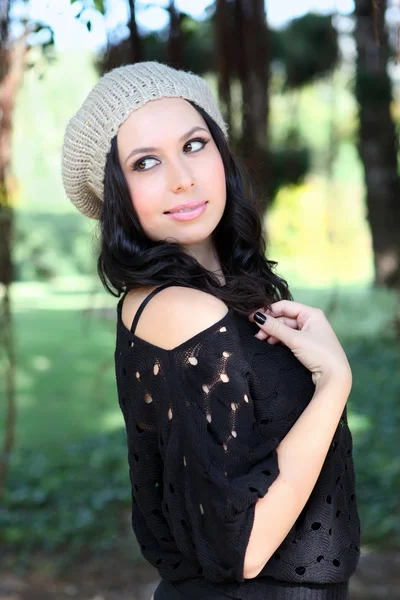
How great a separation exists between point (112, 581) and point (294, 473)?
297 centimetres

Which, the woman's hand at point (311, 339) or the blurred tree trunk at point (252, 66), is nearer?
the woman's hand at point (311, 339)

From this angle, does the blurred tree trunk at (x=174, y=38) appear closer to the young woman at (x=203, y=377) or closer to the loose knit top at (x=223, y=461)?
the young woman at (x=203, y=377)

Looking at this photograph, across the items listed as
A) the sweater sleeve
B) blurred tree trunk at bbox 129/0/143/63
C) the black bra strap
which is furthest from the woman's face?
blurred tree trunk at bbox 129/0/143/63

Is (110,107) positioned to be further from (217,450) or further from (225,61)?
(225,61)

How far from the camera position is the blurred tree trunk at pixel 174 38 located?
2.91 meters

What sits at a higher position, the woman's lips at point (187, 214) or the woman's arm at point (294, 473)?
the woman's lips at point (187, 214)

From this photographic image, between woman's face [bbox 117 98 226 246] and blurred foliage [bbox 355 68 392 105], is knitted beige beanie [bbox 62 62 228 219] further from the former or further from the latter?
blurred foliage [bbox 355 68 392 105]

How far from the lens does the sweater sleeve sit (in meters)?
1.27

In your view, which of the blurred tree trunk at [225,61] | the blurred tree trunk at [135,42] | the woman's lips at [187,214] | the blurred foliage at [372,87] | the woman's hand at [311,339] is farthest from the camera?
the blurred foliage at [372,87]

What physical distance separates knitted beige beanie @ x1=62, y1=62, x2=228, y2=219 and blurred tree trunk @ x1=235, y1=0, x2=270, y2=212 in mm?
1930

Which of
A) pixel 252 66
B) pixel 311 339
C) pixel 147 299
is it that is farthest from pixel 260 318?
pixel 252 66

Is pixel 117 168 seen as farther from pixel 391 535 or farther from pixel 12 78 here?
pixel 391 535

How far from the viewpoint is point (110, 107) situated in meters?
1.57

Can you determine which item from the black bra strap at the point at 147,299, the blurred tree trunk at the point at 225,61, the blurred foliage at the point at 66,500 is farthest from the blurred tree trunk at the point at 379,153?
the black bra strap at the point at 147,299
